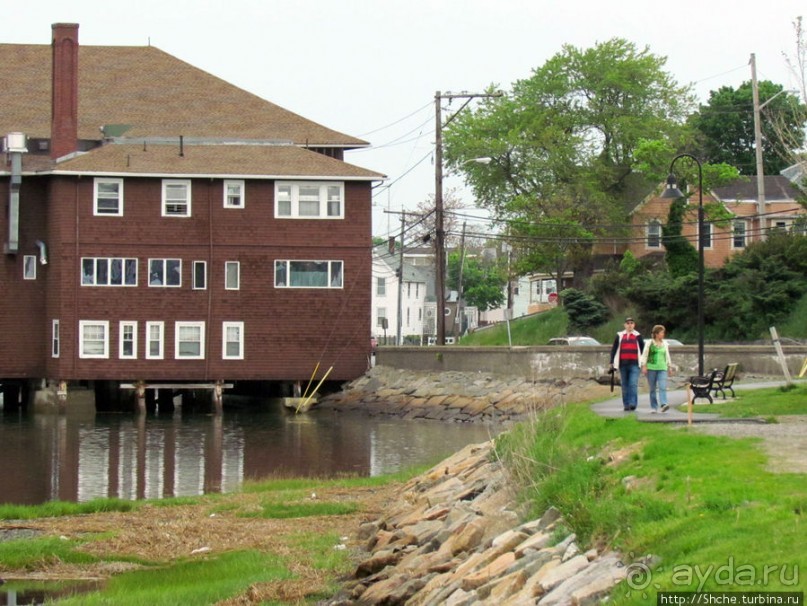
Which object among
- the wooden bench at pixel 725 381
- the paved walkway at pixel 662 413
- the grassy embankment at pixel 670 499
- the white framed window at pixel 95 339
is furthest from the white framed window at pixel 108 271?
the grassy embankment at pixel 670 499

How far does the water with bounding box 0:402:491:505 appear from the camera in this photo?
3183 centimetres

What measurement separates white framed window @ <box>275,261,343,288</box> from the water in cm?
509

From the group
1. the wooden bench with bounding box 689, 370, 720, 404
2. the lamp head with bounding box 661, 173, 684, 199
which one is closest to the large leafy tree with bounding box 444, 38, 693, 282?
the lamp head with bounding box 661, 173, 684, 199

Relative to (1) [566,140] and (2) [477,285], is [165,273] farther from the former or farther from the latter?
(2) [477,285]

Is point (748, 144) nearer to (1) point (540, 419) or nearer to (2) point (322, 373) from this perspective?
(2) point (322, 373)

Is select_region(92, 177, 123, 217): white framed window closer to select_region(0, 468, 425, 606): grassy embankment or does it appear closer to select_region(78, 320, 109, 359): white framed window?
select_region(78, 320, 109, 359): white framed window

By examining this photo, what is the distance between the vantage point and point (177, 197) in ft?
177

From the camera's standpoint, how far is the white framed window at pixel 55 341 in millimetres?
53125

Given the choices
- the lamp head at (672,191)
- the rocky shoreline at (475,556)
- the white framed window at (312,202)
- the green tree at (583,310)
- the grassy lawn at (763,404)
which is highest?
the white framed window at (312,202)

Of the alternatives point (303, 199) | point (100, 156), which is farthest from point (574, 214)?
point (100, 156)

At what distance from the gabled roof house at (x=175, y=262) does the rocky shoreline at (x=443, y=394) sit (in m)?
1.08

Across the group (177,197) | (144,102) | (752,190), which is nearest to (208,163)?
(177,197)

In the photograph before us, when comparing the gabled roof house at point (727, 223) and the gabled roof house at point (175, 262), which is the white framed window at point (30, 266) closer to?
the gabled roof house at point (175, 262)

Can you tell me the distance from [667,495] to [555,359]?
36.6 m
